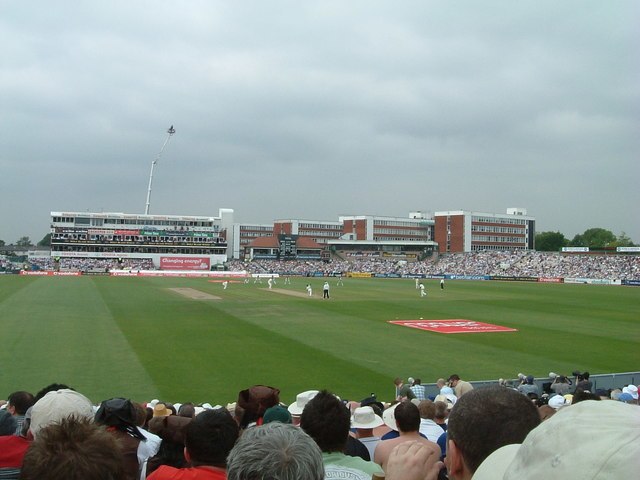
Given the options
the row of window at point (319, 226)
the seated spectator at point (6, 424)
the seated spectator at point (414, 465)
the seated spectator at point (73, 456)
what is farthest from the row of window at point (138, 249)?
the seated spectator at point (73, 456)

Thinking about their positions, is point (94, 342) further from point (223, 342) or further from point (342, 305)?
point (342, 305)

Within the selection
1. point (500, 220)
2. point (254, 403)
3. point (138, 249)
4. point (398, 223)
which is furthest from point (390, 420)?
point (398, 223)

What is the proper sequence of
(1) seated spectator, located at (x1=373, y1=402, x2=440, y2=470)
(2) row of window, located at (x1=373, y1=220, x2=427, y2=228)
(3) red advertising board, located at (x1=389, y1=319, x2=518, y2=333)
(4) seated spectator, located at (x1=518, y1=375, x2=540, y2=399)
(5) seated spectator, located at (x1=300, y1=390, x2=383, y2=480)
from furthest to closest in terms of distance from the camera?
(2) row of window, located at (x1=373, y1=220, x2=427, y2=228) → (3) red advertising board, located at (x1=389, y1=319, x2=518, y2=333) → (4) seated spectator, located at (x1=518, y1=375, x2=540, y2=399) → (1) seated spectator, located at (x1=373, y1=402, x2=440, y2=470) → (5) seated spectator, located at (x1=300, y1=390, x2=383, y2=480)

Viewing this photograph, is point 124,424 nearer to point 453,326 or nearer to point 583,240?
point 453,326

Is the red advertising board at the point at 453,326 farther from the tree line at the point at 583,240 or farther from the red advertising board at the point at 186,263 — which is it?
the tree line at the point at 583,240

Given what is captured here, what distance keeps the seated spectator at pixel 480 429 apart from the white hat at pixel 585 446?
977mm

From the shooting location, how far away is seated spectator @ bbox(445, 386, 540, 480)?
99.0 inches

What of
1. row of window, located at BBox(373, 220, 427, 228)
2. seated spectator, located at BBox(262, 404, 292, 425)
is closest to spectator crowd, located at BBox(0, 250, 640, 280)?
row of window, located at BBox(373, 220, 427, 228)

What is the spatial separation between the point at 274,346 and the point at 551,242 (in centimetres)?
14957

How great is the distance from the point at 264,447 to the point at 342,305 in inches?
1381

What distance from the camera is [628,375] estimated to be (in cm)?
1366

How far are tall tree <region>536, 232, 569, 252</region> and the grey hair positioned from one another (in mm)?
164330

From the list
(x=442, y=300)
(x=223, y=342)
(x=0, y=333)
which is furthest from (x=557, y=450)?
(x=442, y=300)

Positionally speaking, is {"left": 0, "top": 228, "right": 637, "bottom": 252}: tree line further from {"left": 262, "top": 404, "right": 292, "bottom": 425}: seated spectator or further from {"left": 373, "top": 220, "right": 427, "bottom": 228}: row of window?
{"left": 262, "top": 404, "right": 292, "bottom": 425}: seated spectator
